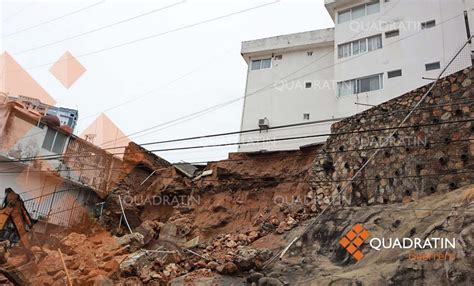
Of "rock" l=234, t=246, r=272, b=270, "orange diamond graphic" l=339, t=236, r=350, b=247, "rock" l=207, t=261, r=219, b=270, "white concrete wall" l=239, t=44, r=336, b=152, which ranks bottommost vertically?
"rock" l=207, t=261, r=219, b=270

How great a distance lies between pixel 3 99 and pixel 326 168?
1771 cm

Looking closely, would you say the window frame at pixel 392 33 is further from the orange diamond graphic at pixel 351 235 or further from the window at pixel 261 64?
the orange diamond graphic at pixel 351 235

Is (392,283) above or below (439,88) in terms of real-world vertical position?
below

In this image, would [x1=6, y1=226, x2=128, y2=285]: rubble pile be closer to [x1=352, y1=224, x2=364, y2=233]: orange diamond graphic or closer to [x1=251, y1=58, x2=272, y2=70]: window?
[x1=352, y1=224, x2=364, y2=233]: orange diamond graphic

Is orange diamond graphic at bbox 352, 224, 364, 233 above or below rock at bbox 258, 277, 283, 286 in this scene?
above

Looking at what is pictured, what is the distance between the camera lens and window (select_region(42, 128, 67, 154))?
64.2 ft

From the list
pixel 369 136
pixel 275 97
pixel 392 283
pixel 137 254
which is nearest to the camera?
pixel 392 283

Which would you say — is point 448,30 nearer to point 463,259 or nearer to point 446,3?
point 446,3

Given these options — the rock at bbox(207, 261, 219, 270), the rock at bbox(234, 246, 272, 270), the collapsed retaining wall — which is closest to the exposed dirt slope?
the rock at bbox(234, 246, 272, 270)

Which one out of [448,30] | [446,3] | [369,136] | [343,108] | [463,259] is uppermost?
[446,3]

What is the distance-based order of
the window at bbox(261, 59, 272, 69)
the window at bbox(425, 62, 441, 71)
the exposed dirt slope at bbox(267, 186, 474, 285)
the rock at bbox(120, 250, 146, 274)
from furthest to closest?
the window at bbox(261, 59, 272, 69), the window at bbox(425, 62, 441, 71), the rock at bbox(120, 250, 146, 274), the exposed dirt slope at bbox(267, 186, 474, 285)

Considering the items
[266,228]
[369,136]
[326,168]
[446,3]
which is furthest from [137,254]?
[446,3]

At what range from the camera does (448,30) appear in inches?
746

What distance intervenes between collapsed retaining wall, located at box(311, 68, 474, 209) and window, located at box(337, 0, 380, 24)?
1192cm
